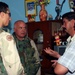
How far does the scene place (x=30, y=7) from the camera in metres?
3.60

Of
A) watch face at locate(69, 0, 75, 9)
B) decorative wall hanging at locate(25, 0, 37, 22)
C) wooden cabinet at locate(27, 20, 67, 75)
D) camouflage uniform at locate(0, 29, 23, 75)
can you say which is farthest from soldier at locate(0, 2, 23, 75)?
decorative wall hanging at locate(25, 0, 37, 22)

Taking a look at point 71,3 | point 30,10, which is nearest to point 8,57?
point 71,3

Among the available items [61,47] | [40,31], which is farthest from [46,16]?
[61,47]

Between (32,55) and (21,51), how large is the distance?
6.8 inches

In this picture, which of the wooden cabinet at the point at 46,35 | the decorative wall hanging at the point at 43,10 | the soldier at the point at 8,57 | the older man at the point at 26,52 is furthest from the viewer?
the decorative wall hanging at the point at 43,10

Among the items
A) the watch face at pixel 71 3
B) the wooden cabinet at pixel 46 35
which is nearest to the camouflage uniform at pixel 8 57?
the wooden cabinet at pixel 46 35

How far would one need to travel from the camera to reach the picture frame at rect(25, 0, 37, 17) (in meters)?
3.55

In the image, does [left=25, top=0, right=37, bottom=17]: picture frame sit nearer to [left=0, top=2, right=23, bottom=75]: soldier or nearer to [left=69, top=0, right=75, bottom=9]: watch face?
[left=69, top=0, right=75, bottom=9]: watch face

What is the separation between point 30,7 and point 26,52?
3.88ft

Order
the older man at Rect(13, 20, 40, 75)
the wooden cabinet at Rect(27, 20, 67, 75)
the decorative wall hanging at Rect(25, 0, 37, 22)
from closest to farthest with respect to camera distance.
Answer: the older man at Rect(13, 20, 40, 75)
the wooden cabinet at Rect(27, 20, 67, 75)
the decorative wall hanging at Rect(25, 0, 37, 22)

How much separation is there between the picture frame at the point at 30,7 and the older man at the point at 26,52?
2.46 feet

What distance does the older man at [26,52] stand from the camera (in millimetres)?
2619

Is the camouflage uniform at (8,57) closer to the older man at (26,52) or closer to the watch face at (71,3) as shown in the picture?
the older man at (26,52)

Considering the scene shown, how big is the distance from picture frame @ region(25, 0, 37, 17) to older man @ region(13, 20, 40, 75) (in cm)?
75
